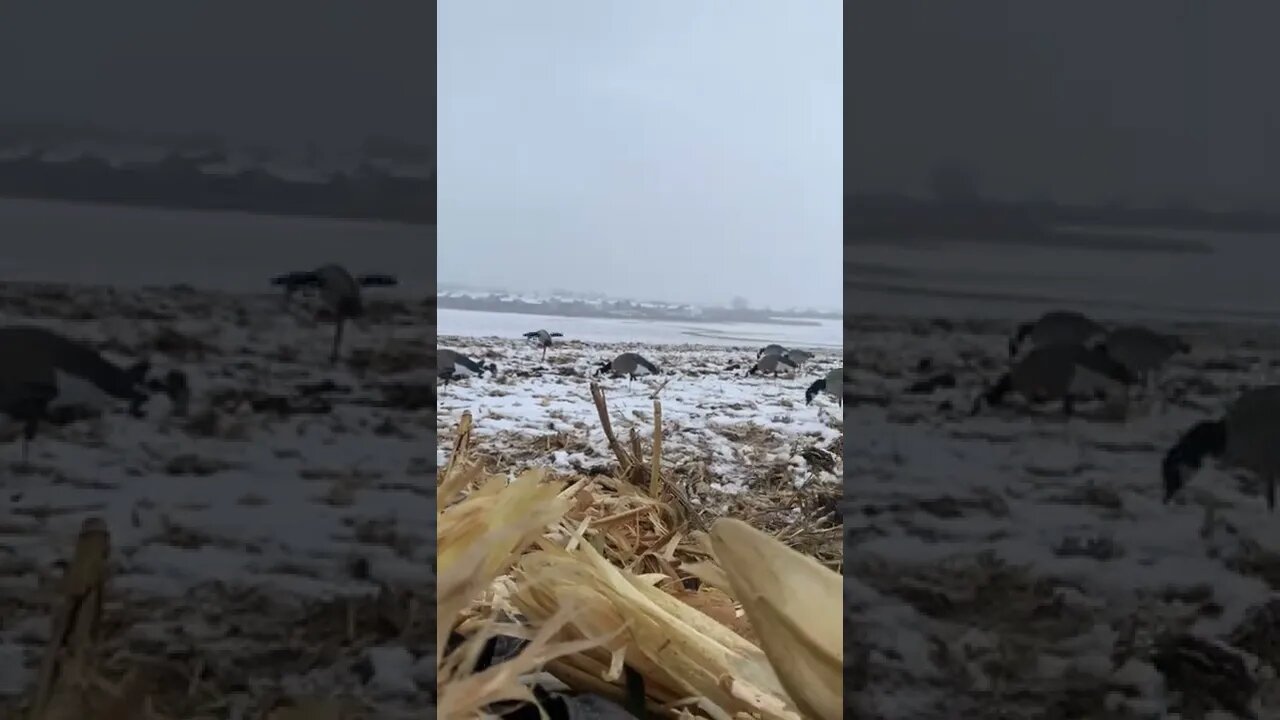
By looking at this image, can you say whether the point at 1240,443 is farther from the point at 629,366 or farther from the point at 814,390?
the point at 629,366

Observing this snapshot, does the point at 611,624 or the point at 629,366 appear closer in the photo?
the point at 611,624

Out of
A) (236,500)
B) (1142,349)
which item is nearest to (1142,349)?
(1142,349)

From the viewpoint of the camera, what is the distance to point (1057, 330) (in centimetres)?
68

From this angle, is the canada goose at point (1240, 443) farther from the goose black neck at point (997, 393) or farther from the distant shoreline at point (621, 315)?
the distant shoreline at point (621, 315)

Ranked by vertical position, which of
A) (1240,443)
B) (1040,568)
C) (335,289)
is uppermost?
(335,289)

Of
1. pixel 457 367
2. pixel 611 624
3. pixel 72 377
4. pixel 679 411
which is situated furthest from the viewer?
pixel 679 411

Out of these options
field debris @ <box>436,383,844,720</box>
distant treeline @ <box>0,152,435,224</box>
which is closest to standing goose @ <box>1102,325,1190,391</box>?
field debris @ <box>436,383,844,720</box>

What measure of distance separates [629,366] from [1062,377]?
1.21 meters

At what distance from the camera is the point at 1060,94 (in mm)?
686

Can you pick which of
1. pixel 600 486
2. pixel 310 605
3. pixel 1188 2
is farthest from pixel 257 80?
pixel 600 486

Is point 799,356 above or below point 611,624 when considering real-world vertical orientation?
above

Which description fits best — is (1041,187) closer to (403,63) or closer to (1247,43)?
(1247,43)

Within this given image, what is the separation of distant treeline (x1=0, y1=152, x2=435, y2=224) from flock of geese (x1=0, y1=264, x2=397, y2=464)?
0.19ft

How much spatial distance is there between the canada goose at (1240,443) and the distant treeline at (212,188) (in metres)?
0.66
